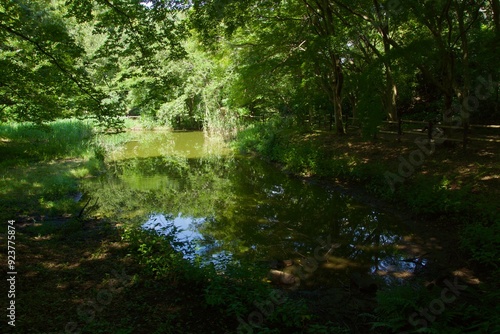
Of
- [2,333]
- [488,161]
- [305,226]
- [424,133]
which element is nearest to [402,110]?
[424,133]

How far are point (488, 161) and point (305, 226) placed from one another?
558 centimetres

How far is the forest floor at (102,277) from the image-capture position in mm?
3812

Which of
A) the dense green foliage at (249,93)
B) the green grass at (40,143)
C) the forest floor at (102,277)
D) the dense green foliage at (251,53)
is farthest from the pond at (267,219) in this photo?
the dense green foliage at (251,53)

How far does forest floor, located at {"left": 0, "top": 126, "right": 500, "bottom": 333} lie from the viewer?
12.5 feet

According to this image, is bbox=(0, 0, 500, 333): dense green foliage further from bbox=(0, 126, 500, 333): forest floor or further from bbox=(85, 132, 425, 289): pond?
bbox=(85, 132, 425, 289): pond

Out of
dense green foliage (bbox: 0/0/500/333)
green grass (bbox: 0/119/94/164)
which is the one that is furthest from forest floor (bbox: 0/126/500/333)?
green grass (bbox: 0/119/94/164)

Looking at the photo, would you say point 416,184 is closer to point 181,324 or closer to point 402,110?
point 181,324

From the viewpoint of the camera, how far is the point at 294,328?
398 centimetres

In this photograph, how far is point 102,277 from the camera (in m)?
4.91

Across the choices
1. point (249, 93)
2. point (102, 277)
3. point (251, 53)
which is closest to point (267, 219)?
point (102, 277)

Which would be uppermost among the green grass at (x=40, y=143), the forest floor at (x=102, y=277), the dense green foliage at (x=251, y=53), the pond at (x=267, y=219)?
the dense green foliage at (x=251, y=53)

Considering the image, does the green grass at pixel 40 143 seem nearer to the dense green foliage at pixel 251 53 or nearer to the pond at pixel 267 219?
the dense green foliage at pixel 251 53

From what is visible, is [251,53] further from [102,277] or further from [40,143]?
[102,277]

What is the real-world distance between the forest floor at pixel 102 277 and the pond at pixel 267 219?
1094mm
